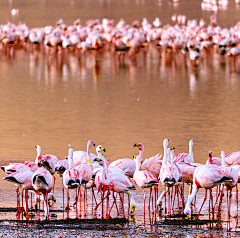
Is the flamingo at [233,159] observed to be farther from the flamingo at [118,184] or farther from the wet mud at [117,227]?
the flamingo at [118,184]

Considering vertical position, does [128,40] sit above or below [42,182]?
above

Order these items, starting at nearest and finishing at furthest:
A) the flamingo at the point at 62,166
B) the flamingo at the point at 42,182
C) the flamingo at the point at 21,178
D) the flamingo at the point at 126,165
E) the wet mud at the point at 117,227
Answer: the wet mud at the point at 117,227
the flamingo at the point at 42,182
the flamingo at the point at 21,178
the flamingo at the point at 62,166
the flamingo at the point at 126,165

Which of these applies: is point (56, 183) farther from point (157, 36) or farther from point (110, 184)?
point (157, 36)

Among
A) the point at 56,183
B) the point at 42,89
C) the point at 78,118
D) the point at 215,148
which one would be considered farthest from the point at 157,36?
the point at 56,183

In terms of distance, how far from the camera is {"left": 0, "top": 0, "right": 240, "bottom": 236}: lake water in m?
10.9

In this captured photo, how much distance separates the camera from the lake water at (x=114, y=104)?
35.7ft

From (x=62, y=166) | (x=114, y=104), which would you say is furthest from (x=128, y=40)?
(x=62, y=166)

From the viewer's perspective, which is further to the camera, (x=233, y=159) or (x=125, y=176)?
(x=233, y=159)

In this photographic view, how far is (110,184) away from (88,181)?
465mm

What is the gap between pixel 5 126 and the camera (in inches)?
480

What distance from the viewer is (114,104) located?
14.7 metres

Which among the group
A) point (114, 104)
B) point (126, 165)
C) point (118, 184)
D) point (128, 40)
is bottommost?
point (118, 184)

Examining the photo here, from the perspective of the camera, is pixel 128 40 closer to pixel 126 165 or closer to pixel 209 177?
pixel 126 165

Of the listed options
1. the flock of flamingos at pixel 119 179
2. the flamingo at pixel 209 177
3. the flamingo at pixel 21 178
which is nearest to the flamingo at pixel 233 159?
the flock of flamingos at pixel 119 179
